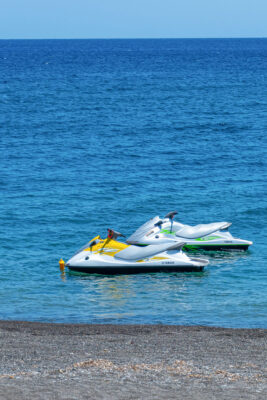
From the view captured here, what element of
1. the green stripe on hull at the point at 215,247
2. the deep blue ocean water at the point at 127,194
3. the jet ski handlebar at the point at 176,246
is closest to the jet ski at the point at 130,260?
the jet ski handlebar at the point at 176,246

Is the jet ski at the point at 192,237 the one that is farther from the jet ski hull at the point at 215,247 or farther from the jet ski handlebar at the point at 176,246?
the jet ski handlebar at the point at 176,246

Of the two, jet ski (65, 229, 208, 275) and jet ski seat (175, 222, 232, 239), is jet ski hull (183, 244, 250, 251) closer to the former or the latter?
jet ski seat (175, 222, 232, 239)

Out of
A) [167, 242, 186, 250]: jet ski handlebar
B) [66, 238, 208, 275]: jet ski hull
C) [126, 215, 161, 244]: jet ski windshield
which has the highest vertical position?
[126, 215, 161, 244]: jet ski windshield

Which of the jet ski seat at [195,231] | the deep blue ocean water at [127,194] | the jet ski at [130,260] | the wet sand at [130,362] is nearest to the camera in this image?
the wet sand at [130,362]

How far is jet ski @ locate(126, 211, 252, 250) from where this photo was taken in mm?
27516

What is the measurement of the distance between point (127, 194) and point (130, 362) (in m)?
22.7

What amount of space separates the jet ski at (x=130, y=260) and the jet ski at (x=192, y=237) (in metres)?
2.23

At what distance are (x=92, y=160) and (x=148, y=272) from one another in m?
22.0

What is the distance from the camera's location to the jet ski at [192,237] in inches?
1083

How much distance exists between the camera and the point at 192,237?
1091 inches

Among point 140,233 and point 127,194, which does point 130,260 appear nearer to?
point 140,233

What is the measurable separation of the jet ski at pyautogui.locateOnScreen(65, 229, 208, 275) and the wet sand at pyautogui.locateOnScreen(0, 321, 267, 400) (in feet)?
18.9

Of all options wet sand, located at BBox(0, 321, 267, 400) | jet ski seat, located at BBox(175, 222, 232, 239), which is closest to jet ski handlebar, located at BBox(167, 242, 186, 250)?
jet ski seat, located at BBox(175, 222, 232, 239)

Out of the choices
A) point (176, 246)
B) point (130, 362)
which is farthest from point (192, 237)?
point (130, 362)
